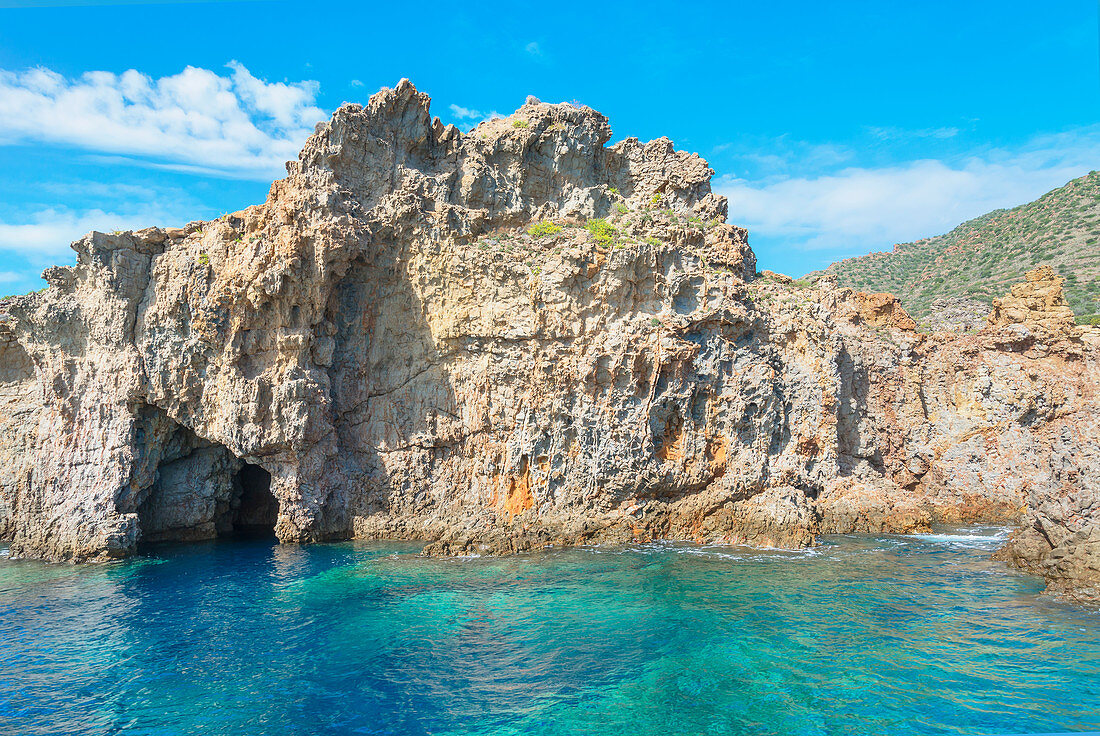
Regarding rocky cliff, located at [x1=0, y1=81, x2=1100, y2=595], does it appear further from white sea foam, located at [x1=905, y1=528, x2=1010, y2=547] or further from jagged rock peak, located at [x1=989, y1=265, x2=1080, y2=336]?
white sea foam, located at [x1=905, y1=528, x2=1010, y2=547]

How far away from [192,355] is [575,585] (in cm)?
2095

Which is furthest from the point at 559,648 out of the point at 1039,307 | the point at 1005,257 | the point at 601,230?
the point at 1005,257

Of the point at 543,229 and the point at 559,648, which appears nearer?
the point at 559,648

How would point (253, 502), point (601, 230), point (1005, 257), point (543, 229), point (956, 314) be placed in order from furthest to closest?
point (1005, 257) < point (956, 314) < point (253, 502) < point (543, 229) < point (601, 230)

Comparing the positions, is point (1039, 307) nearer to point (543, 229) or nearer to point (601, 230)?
point (601, 230)

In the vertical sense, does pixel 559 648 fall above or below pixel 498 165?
below

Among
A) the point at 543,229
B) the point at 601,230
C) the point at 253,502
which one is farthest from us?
the point at 253,502

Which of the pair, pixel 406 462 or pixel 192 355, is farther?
pixel 406 462

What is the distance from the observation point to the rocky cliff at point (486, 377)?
94.5ft

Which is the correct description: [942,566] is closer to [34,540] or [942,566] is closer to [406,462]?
[406,462]

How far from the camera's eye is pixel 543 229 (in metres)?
32.0

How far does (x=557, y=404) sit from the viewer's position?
1160 inches

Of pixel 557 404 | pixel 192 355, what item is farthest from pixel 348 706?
pixel 192 355

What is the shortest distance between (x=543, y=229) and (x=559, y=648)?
21.3 m
